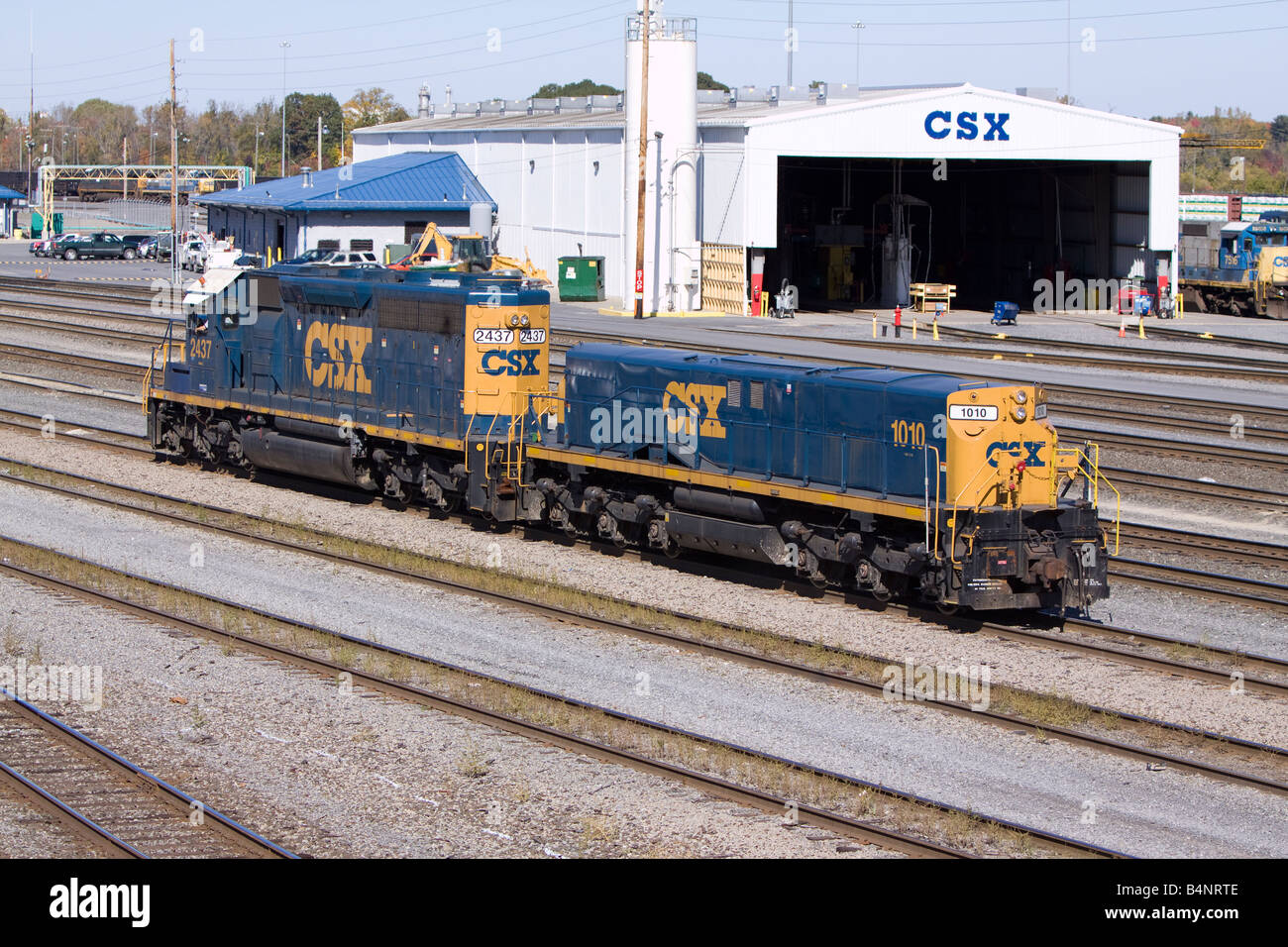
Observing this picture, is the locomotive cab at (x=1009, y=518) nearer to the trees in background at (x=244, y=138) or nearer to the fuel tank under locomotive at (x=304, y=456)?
the fuel tank under locomotive at (x=304, y=456)

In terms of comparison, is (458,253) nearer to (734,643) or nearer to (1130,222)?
(1130,222)

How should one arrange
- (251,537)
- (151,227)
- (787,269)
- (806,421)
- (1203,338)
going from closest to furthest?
1. (806,421)
2. (251,537)
3. (1203,338)
4. (787,269)
5. (151,227)

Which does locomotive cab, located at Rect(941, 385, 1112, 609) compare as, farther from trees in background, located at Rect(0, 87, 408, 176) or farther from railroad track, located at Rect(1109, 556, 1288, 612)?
trees in background, located at Rect(0, 87, 408, 176)

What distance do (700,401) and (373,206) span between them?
4295 cm

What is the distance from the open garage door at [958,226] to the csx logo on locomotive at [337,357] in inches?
1367

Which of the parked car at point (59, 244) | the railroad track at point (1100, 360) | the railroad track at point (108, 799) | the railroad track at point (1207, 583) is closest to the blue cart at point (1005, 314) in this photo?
the railroad track at point (1100, 360)

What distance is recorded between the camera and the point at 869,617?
16812 mm

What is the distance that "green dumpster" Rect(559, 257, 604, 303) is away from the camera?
55094 millimetres

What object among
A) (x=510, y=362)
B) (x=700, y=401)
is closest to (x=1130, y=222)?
(x=510, y=362)

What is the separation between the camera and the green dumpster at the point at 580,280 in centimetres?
5509

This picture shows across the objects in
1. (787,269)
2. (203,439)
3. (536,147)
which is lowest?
(203,439)
